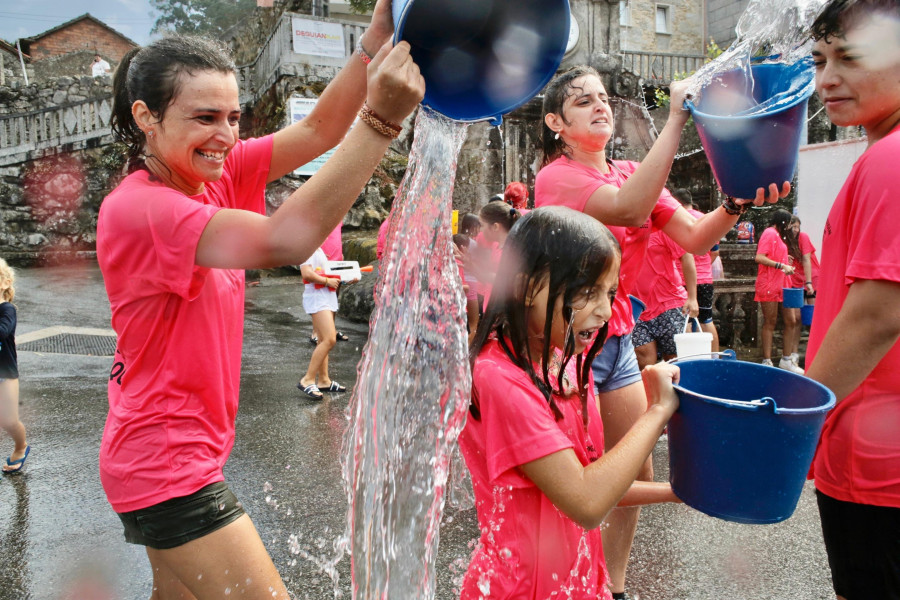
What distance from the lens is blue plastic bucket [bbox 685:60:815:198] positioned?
2.06 metres

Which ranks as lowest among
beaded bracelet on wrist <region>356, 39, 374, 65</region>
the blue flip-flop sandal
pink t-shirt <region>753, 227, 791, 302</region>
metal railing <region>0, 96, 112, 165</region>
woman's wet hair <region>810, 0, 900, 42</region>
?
the blue flip-flop sandal

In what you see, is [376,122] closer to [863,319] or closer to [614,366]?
[863,319]

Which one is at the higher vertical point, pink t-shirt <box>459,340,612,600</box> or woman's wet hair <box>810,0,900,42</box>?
woman's wet hair <box>810,0,900,42</box>

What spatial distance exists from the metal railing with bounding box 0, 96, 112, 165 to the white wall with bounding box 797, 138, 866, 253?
58.9 ft

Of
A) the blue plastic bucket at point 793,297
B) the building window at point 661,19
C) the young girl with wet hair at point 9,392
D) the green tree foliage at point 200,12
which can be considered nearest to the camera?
the young girl with wet hair at point 9,392

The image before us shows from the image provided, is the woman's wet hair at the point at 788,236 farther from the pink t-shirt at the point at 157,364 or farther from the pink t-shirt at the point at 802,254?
the pink t-shirt at the point at 157,364

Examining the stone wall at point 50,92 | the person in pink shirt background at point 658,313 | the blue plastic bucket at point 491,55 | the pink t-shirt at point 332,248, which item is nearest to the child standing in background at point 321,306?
the pink t-shirt at point 332,248

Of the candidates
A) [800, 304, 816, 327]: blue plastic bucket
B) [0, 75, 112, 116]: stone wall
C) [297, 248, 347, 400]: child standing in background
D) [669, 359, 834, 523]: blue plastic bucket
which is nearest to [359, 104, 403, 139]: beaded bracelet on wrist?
[669, 359, 834, 523]: blue plastic bucket

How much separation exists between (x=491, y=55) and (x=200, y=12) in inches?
2191

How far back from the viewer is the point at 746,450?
149 cm

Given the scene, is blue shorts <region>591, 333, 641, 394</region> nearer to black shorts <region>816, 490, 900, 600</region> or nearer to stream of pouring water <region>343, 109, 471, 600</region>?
stream of pouring water <region>343, 109, 471, 600</region>

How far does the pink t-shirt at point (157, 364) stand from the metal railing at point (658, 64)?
2565 cm

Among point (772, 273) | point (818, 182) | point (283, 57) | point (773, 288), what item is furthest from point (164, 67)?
point (283, 57)

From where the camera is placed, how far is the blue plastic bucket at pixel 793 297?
8.12 meters
